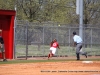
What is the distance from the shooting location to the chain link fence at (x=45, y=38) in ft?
78.9

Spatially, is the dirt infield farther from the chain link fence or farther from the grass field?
the grass field

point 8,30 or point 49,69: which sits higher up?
point 8,30

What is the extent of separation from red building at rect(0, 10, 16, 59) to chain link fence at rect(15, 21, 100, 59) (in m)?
1.17

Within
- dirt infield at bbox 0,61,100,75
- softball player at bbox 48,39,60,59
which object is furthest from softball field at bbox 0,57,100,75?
softball player at bbox 48,39,60,59

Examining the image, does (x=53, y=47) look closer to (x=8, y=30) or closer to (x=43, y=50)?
(x=43, y=50)

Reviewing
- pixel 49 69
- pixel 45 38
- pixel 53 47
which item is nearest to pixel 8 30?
pixel 53 47

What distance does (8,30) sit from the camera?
22219 mm

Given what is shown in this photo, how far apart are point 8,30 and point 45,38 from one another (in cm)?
434

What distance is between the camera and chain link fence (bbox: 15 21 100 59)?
78.9 feet

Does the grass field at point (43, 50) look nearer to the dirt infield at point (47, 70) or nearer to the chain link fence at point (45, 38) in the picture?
the chain link fence at point (45, 38)

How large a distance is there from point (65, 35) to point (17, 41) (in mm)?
4744

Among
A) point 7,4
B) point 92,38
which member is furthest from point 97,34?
point 7,4

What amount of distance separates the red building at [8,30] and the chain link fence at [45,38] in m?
1.17

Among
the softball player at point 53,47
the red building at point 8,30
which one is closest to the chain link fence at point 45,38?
the red building at point 8,30
